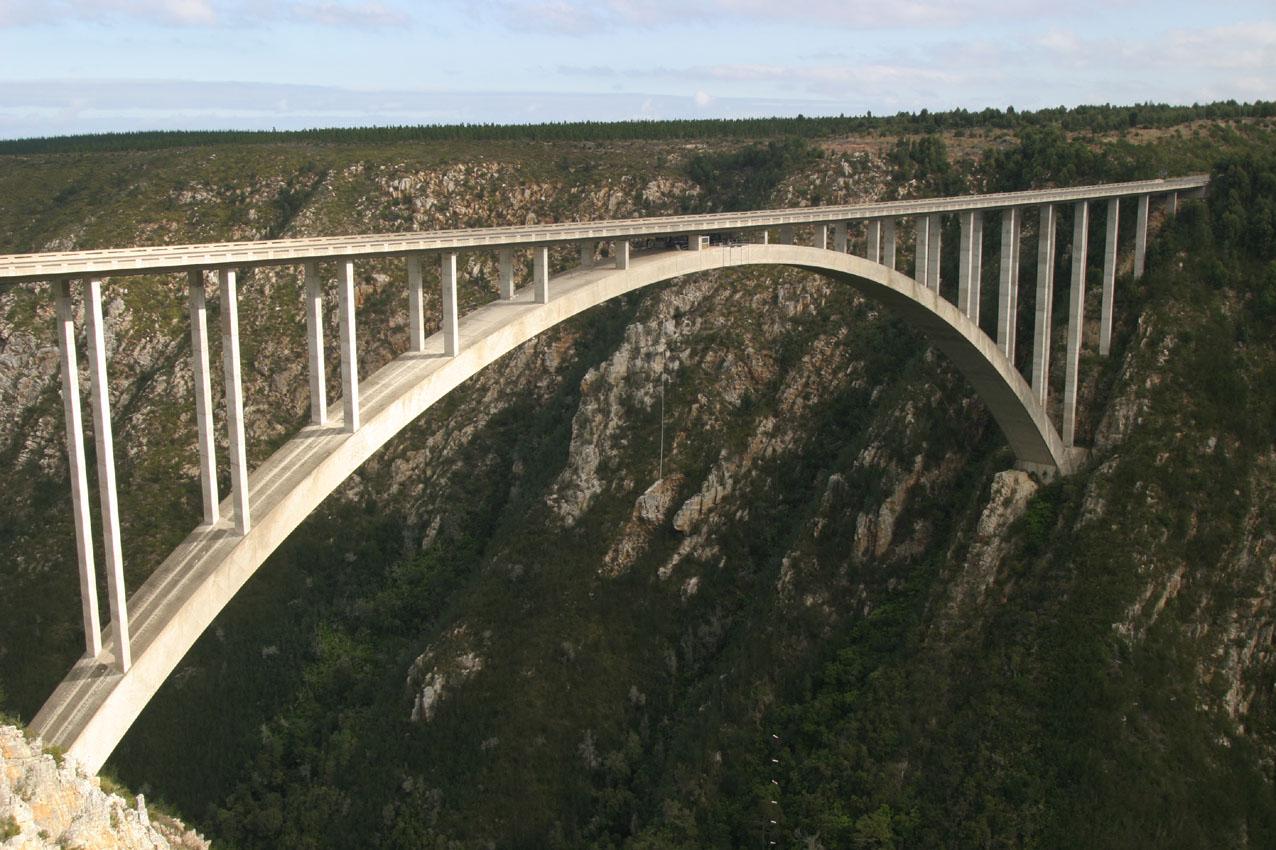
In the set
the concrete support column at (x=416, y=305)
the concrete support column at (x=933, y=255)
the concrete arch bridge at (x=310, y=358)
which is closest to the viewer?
the concrete arch bridge at (x=310, y=358)

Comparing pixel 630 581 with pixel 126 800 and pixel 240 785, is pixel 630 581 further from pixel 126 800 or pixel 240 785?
pixel 126 800

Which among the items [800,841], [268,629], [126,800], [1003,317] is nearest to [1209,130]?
[1003,317]

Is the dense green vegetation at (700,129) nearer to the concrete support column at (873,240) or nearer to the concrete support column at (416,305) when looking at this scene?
the concrete support column at (873,240)

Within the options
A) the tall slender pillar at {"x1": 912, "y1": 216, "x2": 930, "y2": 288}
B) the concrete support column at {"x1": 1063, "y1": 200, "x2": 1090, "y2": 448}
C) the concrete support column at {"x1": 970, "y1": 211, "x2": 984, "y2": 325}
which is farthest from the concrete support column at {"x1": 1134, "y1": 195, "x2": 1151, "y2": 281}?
the tall slender pillar at {"x1": 912, "y1": 216, "x2": 930, "y2": 288}

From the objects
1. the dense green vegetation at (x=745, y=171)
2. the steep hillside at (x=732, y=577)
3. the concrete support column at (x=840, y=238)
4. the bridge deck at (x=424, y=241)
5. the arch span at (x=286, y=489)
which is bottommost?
the steep hillside at (x=732, y=577)

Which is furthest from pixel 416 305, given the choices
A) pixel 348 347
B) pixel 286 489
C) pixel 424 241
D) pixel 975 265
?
pixel 975 265

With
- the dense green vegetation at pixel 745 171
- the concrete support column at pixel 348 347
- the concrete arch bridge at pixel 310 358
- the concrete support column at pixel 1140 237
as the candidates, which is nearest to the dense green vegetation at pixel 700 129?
the dense green vegetation at pixel 745 171

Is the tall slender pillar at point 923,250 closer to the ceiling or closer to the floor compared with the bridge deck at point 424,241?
closer to the floor
